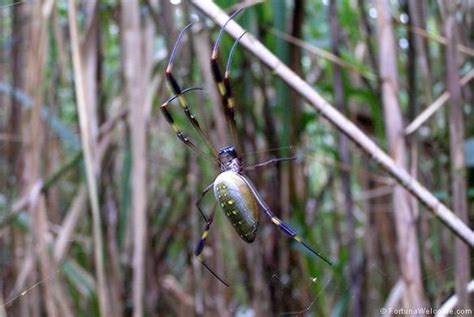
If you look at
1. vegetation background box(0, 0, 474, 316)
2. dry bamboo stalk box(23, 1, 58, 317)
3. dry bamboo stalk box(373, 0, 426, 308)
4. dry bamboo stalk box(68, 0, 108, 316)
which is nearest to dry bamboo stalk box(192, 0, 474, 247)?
vegetation background box(0, 0, 474, 316)

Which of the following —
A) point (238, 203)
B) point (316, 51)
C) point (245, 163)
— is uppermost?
point (316, 51)

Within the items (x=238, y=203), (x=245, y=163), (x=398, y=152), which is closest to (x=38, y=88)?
(x=245, y=163)

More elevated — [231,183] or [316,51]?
[316,51]

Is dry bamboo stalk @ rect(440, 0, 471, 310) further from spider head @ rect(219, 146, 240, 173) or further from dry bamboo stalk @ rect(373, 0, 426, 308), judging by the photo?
spider head @ rect(219, 146, 240, 173)

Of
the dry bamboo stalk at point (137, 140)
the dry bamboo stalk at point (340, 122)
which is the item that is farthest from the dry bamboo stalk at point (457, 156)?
the dry bamboo stalk at point (137, 140)

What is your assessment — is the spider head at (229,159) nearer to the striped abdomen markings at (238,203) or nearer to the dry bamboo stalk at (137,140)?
the striped abdomen markings at (238,203)

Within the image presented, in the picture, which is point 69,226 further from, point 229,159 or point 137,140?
point 229,159
